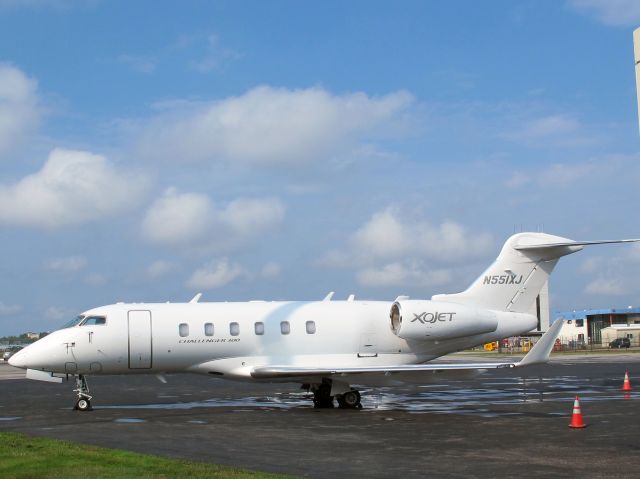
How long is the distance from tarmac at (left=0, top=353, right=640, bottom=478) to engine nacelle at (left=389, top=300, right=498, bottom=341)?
1.90 meters

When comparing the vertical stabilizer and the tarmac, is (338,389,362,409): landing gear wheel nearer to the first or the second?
the tarmac

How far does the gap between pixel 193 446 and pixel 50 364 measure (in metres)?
8.47

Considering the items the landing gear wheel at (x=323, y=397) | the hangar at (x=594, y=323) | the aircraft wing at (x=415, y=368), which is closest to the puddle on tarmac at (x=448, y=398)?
the landing gear wheel at (x=323, y=397)

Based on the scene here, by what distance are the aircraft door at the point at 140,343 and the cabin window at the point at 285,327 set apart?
3432mm

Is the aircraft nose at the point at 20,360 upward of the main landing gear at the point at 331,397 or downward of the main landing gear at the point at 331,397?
upward

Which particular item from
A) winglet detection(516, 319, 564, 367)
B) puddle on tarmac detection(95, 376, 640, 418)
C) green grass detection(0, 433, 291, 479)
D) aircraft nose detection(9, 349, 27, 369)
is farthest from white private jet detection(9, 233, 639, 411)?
green grass detection(0, 433, 291, 479)

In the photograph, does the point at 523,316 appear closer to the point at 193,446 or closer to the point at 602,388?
the point at 602,388

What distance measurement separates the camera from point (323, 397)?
21.1 metres

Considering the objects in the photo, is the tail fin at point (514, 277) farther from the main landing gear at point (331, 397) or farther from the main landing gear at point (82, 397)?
the main landing gear at point (82, 397)

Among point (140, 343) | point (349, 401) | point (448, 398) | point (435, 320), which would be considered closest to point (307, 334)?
point (349, 401)

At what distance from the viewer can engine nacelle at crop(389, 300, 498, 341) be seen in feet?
69.8

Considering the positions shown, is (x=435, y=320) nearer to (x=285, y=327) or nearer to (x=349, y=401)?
(x=349, y=401)

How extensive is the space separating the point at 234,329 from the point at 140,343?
2432 millimetres

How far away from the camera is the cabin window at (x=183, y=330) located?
20812mm
